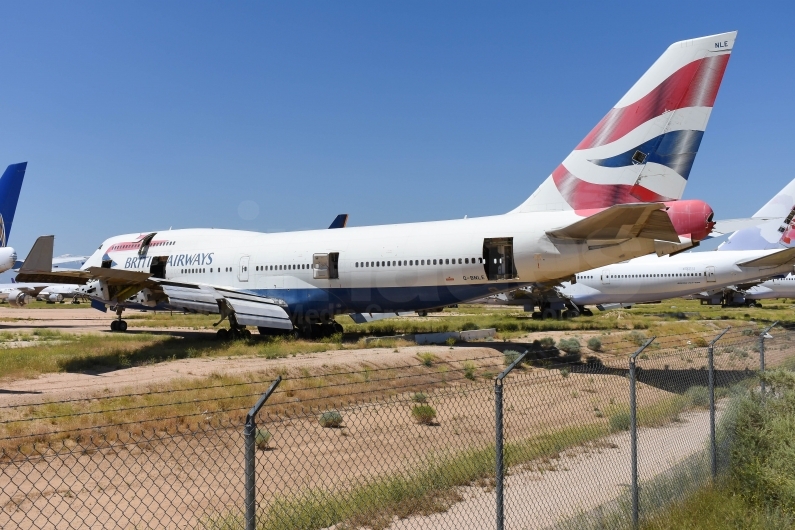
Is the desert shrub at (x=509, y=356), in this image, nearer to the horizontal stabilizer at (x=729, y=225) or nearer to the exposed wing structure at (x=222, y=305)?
the horizontal stabilizer at (x=729, y=225)

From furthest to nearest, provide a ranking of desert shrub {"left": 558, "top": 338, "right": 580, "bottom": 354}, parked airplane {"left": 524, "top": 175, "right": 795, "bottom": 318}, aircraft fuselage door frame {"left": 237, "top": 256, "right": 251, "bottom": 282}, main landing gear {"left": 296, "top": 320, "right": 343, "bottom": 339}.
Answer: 1. parked airplane {"left": 524, "top": 175, "right": 795, "bottom": 318}
2. aircraft fuselage door frame {"left": 237, "top": 256, "right": 251, "bottom": 282}
3. main landing gear {"left": 296, "top": 320, "right": 343, "bottom": 339}
4. desert shrub {"left": 558, "top": 338, "right": 580, "bottom": 354}

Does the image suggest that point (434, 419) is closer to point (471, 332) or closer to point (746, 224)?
point (746, 224)

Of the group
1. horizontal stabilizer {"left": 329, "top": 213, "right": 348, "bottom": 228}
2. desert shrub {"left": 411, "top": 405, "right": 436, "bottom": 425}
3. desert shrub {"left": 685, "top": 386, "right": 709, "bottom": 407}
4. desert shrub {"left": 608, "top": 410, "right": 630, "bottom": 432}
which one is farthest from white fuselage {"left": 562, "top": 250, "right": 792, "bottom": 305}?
desert shrub {"left": 411, "top": 405, "right": 436, "bottom": 425}

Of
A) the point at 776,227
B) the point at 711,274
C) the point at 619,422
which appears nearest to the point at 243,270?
the point at 619,422

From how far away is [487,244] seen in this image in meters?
18.7

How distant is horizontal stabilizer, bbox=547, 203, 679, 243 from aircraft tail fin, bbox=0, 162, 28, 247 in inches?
960

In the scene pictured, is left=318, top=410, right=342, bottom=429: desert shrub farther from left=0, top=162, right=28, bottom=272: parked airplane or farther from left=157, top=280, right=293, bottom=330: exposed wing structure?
left=0, top=162, right=28, bottom=272: parked airplane

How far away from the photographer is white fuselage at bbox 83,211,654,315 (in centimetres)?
1773

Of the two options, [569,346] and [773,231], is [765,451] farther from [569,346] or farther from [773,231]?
[773,231]

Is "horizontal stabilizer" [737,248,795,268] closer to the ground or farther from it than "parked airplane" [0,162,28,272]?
closer to the ground

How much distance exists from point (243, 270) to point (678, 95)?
50.4 ft

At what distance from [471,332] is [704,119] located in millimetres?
11072

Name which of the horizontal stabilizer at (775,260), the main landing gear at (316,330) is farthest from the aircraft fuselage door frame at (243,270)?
the horizontal stabilizer at (775,260)

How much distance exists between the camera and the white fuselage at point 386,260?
58.2 feet
